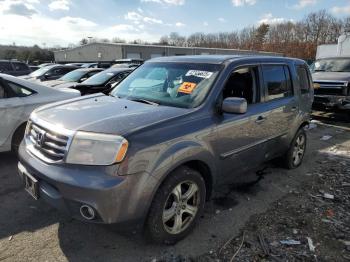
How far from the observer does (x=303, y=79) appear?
548 cm

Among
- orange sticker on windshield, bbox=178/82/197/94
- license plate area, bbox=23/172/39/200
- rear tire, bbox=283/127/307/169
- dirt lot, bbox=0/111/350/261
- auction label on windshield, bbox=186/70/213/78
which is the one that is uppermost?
auction label on windshield, bbox=186/70/213/78

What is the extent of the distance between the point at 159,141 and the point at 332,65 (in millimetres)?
10604

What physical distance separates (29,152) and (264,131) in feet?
9.43

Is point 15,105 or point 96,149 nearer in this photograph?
point 96,149

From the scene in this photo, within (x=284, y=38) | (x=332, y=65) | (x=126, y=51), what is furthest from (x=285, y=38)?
(x=332, y=65)

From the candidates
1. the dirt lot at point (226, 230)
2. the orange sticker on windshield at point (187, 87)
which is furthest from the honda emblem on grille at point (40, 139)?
the orange sticker on windshield at point (187, 87)

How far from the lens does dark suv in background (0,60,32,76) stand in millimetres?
15680

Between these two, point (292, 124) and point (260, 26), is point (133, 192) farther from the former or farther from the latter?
point (260, 26)

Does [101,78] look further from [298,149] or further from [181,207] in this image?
[181,207]

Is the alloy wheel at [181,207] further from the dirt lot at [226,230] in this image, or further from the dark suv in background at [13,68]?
the dark suv in background at [13,68]

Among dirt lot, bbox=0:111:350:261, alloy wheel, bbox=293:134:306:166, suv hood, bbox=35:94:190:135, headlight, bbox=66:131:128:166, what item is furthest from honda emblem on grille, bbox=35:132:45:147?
alloy wheel, bbox=293:134:306:166

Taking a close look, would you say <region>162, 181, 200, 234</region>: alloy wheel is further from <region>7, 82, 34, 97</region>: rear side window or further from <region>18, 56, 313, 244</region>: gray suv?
<region>7, 82, 34, 97</region>: rear side window

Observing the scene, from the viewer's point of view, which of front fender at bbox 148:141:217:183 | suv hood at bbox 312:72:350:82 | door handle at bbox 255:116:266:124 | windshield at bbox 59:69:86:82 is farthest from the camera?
windshield at bbox 59:69:86:82

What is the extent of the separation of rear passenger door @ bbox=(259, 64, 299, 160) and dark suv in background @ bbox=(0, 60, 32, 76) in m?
14.7
